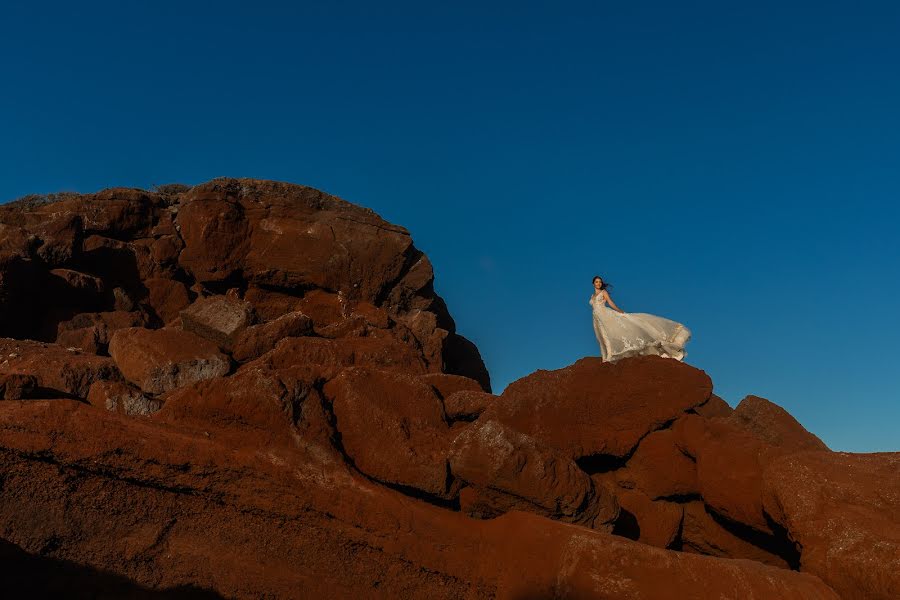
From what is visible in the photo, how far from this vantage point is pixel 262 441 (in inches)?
253

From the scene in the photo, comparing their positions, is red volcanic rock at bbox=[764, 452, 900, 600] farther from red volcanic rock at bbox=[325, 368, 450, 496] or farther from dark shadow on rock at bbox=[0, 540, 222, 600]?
dark shadow on rock at bbox=[0, 540, 222, 600]

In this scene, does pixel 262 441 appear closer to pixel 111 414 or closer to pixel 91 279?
pixel 111 414

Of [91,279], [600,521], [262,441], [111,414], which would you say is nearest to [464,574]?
[600,521]

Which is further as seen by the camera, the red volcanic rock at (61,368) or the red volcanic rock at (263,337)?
the red volcanic rock at (263,337)

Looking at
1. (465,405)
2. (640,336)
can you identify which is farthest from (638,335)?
(465,405)

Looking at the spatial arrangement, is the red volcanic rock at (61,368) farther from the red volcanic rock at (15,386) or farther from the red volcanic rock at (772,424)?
the red volcanic rock at (772,424)

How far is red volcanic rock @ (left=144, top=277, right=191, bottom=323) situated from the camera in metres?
15.6

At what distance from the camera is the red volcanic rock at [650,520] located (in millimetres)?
8172

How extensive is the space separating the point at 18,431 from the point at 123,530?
3.84 feet

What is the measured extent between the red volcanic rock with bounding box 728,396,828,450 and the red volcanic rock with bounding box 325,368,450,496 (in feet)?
13.3

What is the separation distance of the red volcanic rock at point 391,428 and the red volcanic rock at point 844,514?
3492mm

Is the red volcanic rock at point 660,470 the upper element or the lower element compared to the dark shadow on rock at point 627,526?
upper

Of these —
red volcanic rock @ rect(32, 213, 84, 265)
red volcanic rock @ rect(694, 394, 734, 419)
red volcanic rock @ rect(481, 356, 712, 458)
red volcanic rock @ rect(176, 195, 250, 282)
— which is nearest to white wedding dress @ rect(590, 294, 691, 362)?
red volcanic rock @ rect(694, 394, 734, 419)

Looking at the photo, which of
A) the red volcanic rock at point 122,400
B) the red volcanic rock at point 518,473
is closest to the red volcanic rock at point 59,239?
the red volcanic rock at point 122,400
